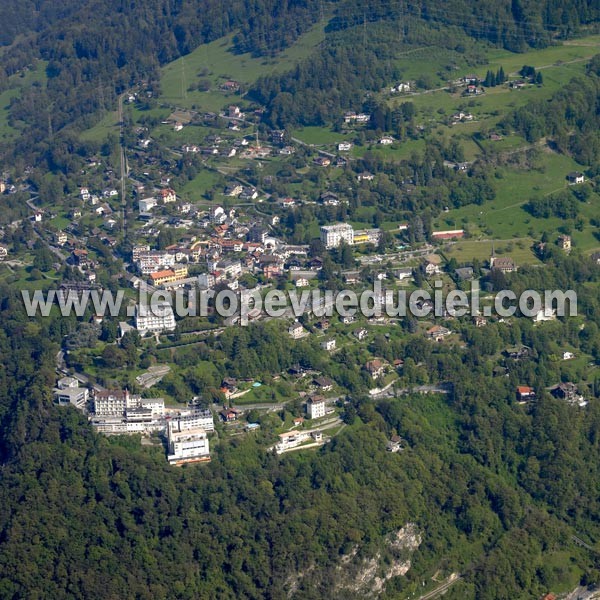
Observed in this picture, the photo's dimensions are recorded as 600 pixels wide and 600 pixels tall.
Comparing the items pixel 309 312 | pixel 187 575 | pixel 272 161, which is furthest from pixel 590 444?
pixel 272 161

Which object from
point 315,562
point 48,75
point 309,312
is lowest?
point 315,562

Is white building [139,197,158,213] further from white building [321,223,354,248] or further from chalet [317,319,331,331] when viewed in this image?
chalet [317,319,331,331]

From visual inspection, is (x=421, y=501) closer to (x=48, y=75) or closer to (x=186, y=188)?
(x=186, y=188)

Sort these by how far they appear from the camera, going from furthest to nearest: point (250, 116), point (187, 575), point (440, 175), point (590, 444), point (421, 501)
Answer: point (250, 116) < point (440, 175) < point (590, 444) < point (421, 501) < point (187, 575)

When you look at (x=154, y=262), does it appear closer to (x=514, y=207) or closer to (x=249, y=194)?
(x=249, y=194)

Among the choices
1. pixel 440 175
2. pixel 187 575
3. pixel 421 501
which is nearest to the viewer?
→ pixel 187 575

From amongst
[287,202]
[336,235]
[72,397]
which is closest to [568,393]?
[336,235]
